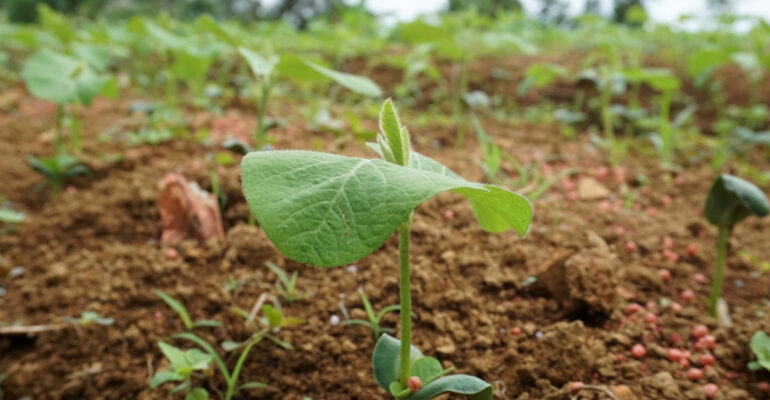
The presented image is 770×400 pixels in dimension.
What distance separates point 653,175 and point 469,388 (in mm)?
1995

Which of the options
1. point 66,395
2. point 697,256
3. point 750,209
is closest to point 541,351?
point 750,209

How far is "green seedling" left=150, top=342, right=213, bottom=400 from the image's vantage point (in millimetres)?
1132

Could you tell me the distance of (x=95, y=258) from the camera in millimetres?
1669

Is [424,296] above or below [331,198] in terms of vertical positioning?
below

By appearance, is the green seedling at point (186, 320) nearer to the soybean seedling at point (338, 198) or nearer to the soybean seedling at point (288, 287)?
the soybean seedling at point (288, 287)

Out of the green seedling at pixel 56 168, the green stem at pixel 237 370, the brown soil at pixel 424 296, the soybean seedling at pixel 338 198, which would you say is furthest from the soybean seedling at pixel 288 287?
the green seedling at pixel 56 168

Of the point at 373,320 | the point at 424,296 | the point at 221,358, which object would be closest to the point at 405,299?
the point at 373,320

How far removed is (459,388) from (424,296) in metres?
0.52

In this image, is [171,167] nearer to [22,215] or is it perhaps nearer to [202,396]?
[22,215]

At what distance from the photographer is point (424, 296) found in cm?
139

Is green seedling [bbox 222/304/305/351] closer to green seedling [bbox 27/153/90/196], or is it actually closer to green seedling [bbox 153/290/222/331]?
green seedling [bbox 153/290/222/331]

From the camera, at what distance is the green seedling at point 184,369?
1.13 m

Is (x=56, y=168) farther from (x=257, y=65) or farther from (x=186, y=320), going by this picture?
(x=186, y=320)

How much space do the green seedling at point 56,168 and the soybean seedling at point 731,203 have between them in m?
2.16
